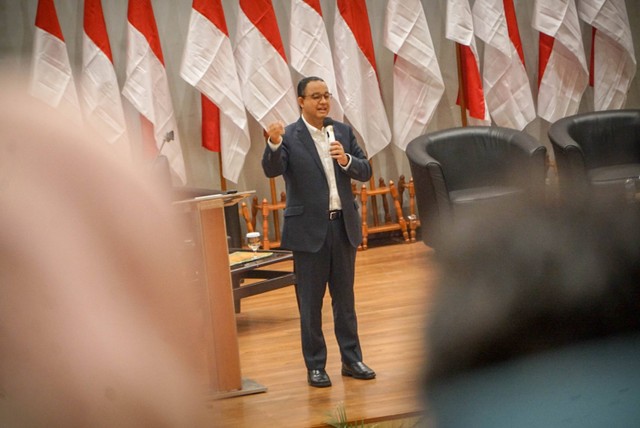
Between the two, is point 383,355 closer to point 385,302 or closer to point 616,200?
point 385,302

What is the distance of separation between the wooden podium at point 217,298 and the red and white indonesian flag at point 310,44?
3.55 m

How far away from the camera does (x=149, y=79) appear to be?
7.40 metres

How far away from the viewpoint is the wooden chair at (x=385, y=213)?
786cm

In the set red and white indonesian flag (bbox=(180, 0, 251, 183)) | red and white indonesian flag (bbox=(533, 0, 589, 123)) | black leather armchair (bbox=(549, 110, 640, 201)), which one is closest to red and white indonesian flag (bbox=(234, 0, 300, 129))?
red and white indonesian flag (bbox=(180, 0, 251, 183))

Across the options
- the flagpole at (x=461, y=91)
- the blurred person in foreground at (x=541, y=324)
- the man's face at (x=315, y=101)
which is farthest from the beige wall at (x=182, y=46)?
the blurred person in foreground at (x=541, y=324)

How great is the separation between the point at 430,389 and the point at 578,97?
804cm

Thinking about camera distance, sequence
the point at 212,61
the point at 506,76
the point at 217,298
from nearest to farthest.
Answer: the point at 217,298, the point at 212,61, the point at 506,76

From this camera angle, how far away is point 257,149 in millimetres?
8070

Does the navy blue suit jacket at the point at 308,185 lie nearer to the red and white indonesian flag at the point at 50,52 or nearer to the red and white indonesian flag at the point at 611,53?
the red and white indonesian flag at the point at 50,52

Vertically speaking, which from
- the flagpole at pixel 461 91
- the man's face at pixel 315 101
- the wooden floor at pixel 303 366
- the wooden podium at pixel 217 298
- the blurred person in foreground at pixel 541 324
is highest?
the flagpole at pixel 461 91

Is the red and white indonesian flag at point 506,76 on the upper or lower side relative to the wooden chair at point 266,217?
upper

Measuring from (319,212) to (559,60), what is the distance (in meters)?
4.80

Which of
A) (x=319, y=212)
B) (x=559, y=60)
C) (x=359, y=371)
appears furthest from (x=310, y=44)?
(x=359, y=371)

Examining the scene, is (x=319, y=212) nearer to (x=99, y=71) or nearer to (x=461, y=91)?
(x=99, y=71)
